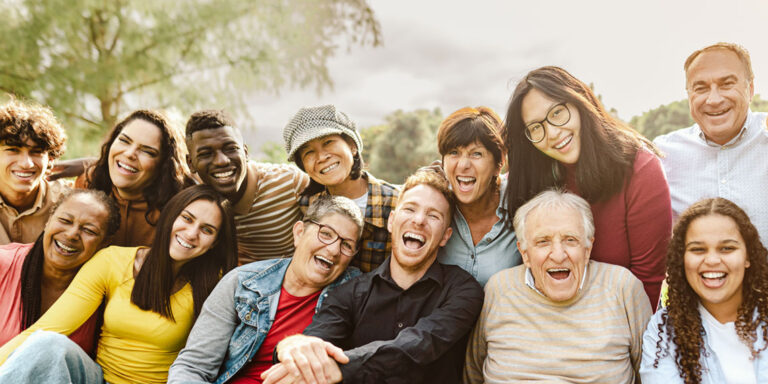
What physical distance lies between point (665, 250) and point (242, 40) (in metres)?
13.2

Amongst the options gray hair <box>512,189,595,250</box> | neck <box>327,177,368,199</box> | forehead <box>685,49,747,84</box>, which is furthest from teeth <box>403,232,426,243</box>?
forehead <box>685,49,747,84</box>

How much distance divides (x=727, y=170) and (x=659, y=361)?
67.3 inches

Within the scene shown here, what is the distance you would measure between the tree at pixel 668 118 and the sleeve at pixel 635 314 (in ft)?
55.8

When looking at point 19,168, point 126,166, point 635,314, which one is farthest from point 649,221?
point 19,168

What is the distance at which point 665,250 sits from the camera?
3.13m

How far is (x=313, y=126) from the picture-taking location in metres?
3.80

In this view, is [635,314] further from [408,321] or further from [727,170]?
[727,170]

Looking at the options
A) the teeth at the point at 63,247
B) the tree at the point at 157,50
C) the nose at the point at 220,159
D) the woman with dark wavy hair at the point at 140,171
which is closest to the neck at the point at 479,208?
the nose at the point at 220,159

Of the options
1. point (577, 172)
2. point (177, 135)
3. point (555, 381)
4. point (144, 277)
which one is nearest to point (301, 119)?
point (177, 135)

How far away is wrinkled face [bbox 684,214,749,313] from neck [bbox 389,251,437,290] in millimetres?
1488

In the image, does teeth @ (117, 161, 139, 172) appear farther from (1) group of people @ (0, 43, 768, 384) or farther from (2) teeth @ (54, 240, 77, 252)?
(2) teeth @ (54, 240, 77, 252)

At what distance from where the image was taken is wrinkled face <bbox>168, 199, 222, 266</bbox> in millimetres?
3414

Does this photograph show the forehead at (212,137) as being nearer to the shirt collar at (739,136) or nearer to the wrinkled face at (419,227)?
the wrinkled face at (419,227)

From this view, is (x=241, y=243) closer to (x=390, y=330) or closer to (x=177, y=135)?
(x=177, y=135)
